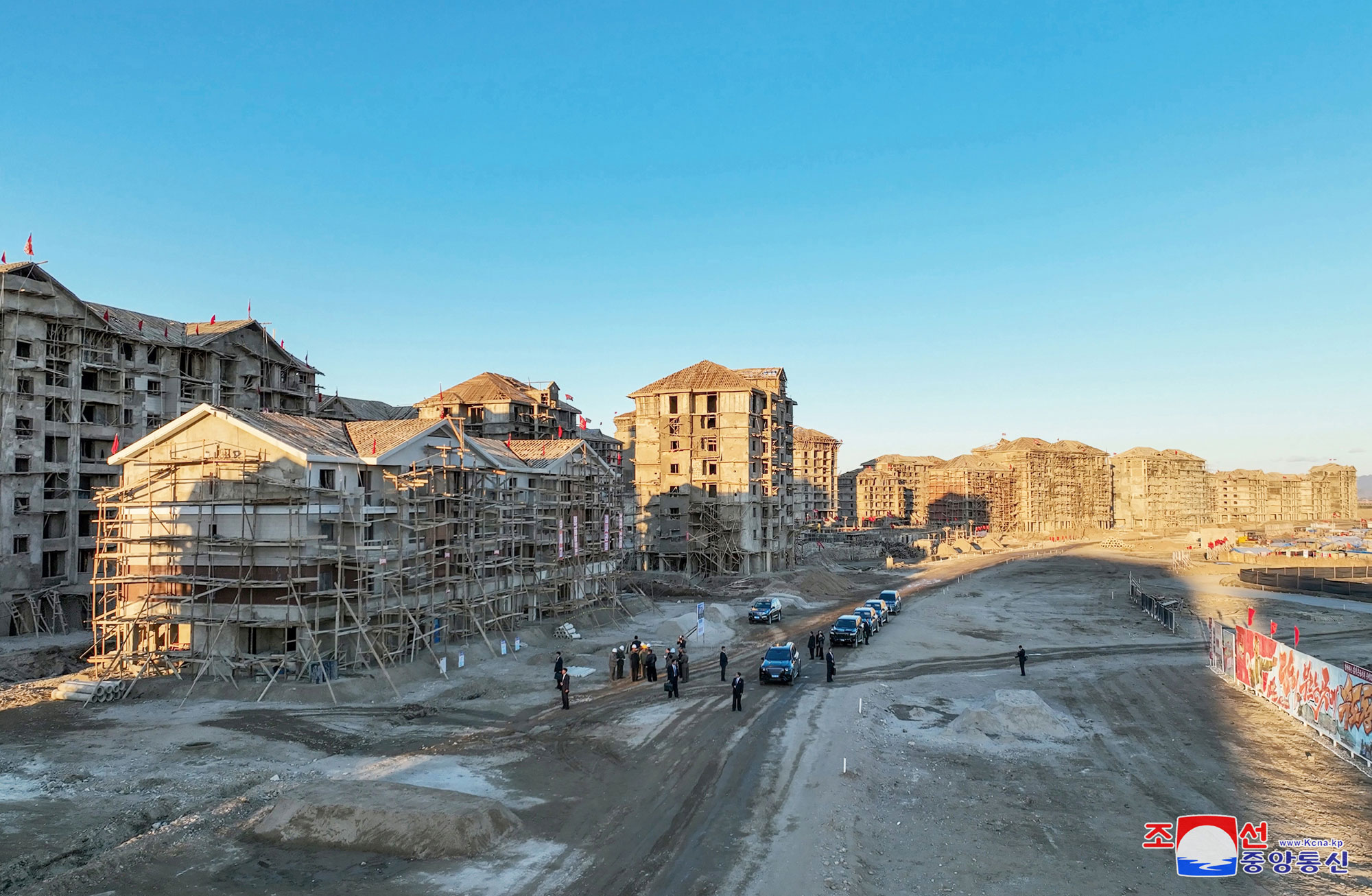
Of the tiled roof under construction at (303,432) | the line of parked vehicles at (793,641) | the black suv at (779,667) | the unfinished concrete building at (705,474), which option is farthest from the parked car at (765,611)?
the tiled roof under construction at (303,432)

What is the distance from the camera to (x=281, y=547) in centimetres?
3625

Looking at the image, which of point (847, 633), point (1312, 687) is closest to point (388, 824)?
point (1312, 687)

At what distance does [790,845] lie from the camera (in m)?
20.1

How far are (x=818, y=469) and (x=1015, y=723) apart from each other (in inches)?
6548

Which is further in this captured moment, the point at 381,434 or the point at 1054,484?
the point at 1054,484

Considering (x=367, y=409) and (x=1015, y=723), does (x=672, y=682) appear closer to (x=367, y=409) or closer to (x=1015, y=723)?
(x=1015, y=723)

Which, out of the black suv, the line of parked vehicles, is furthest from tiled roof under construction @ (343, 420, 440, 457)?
the line of parked vehicles

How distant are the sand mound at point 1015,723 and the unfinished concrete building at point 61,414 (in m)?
50.4

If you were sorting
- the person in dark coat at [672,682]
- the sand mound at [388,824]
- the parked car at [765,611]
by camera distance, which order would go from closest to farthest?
the sand mound at [388,824] < the person in dark coat at [672,682] < the parked car at [765,611]

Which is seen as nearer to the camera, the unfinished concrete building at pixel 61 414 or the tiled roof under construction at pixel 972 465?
the unfinished concrete building at pixel 61 414

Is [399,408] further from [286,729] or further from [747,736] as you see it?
[747,736]

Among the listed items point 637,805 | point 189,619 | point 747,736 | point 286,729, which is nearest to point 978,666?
point 747,736

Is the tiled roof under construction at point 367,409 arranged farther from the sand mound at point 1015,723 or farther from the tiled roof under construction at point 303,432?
the sand mound at point 1015,723

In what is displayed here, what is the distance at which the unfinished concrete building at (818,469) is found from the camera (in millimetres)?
188125
